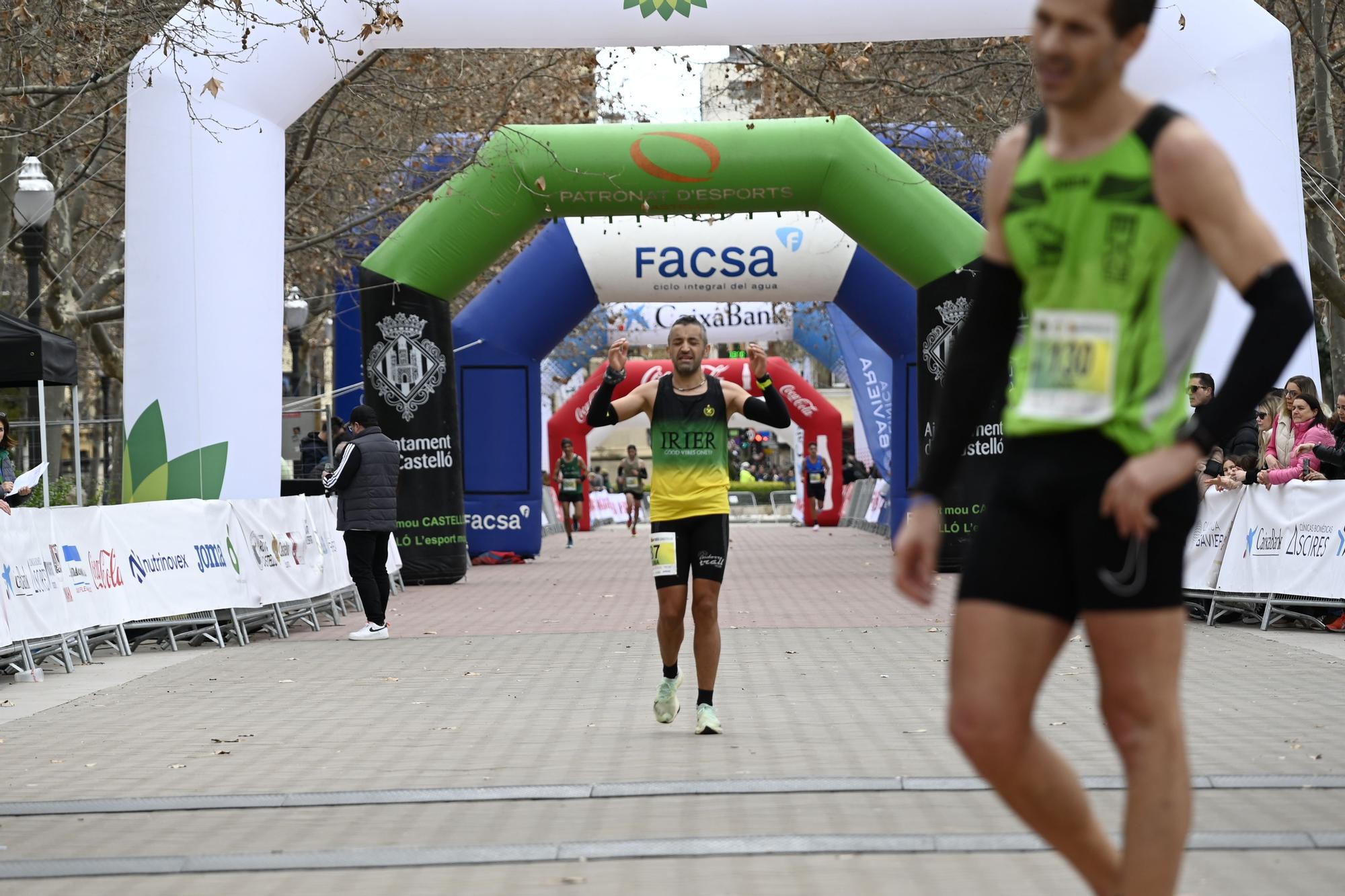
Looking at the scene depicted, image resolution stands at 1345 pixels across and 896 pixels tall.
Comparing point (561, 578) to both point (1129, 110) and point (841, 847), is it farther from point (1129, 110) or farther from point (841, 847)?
point (1129, 110)

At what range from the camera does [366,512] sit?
13.7 meters

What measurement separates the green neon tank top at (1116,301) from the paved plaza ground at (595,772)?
6.42ft

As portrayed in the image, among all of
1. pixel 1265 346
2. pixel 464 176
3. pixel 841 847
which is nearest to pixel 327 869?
pixel 841 847

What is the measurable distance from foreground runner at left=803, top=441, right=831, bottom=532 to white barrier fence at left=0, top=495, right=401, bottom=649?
21.4 metres

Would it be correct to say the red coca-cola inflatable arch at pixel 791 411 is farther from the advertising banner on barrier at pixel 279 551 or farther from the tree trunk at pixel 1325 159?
the advertising banner on barrier at pixel 279 551

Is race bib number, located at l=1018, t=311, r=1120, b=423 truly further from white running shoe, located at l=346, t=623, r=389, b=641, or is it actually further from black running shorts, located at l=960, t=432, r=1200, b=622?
white running shoe, located at l=346, t=623, r=389, b=641

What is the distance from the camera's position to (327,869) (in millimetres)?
5145

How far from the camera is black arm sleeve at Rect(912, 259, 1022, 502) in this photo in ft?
10.9

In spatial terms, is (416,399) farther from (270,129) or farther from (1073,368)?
(1073,368)

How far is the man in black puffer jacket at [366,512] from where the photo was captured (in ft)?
44.9

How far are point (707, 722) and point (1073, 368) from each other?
497cm

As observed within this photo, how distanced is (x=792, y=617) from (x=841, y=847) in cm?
962

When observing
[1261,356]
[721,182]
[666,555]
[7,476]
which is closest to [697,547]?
[666,555]

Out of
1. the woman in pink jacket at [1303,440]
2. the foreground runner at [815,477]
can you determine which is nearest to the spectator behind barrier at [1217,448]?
the woman in pink jacket at [1303,440]
